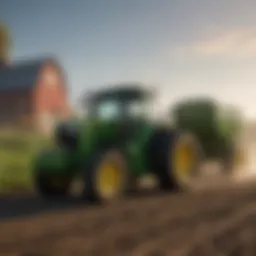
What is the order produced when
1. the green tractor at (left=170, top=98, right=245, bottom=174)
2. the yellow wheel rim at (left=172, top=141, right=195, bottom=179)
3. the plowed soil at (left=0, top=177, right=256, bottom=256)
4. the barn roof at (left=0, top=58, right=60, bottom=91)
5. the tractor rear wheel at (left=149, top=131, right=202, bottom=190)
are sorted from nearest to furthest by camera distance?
the plowed soil at (left=0, top=177, right=256, bottom=256), the tractor rear wheel at (left=149, top=131, right=202, bottom=190), the yellow wheel rim at (left=172, top=141, right=195, bottom=179), the green tractor at (left=170, top=98, right=245, bottom=174), the barn roof at (left=0, top=58, right=60, bottom=91)

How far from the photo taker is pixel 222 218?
4.09 meters

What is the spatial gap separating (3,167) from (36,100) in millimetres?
3289

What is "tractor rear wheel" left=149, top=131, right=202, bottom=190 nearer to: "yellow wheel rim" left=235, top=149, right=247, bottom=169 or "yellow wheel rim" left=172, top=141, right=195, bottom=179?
"yellow wheel rim" left=172, top=141, right=195, bottom=179

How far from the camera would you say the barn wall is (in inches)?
344

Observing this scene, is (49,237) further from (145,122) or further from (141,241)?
(145,122)

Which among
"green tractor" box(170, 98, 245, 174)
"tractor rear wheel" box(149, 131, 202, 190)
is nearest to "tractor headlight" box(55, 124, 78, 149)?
"tractor rear wheel" box(149, 131, 202, 190)

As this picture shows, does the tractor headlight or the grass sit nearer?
the tractor headlight

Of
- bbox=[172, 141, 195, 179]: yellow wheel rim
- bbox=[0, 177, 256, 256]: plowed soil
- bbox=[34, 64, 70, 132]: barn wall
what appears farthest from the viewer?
bbox=[34, 64, 70, 132]: barn wall

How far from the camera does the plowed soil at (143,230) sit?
10.6 ft

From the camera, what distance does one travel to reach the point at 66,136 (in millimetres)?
5531

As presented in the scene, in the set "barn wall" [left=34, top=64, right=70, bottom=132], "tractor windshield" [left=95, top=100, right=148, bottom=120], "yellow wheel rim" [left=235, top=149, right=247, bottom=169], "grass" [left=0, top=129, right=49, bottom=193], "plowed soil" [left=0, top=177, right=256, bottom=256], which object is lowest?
"plowed soil" [left=0, top=177, right=256, bottom=256]

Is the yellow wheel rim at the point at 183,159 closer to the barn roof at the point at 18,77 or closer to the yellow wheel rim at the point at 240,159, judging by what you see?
the yellow wheel rim at the point at 240,159

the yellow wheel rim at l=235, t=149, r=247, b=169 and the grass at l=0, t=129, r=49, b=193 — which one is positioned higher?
the grass at l=0, t=129, r=49, b=193

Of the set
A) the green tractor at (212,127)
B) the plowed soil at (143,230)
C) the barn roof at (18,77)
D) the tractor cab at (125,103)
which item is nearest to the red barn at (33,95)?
the barn roof at (18,77)
